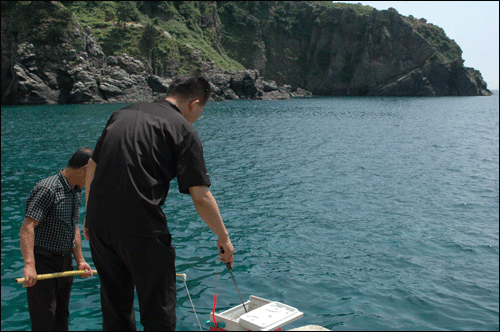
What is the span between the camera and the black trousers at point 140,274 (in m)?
3.43

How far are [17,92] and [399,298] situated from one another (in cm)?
7503

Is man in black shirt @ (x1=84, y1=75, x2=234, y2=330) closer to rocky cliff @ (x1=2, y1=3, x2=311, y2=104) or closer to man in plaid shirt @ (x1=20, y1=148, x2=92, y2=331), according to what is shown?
man in plaid shirt @ (x1=20, y1=148, x2=92, y2=331)

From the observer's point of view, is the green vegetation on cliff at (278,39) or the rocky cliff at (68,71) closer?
the rocky cliff at (68,71)

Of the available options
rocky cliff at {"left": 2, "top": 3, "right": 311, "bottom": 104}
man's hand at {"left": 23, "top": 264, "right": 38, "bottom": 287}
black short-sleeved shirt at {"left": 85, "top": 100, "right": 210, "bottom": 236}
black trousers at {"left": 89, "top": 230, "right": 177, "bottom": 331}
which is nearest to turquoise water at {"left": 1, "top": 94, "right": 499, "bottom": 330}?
man's hand at {"left": 23, "top": 264, "right": 38, "bottom": 287}

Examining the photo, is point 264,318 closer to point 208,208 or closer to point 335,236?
point 208,208

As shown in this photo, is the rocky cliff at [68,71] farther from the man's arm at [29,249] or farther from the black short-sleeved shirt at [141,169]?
the black short-sleeved shirt at [141,169]

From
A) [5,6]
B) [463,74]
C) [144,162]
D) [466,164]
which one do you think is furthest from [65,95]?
[463,74]

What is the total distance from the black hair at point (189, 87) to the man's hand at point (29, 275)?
7.82ft

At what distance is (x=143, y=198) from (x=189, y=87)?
1.19 metres

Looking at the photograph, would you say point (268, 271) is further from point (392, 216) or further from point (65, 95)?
point (65, 95)

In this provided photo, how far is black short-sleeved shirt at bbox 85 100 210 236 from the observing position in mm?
3365

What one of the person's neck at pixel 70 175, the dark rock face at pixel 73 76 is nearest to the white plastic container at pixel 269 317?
the person's neck at pixel 70 175

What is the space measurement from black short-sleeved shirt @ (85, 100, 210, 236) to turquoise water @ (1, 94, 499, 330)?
174 inches

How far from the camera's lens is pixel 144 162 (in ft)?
11.2
